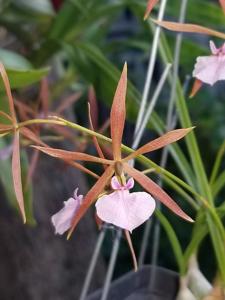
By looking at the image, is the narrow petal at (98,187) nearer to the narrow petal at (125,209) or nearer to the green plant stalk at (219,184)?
the narrow petal at (125,209)

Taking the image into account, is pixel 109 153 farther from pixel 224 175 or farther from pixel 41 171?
pixel 41 171

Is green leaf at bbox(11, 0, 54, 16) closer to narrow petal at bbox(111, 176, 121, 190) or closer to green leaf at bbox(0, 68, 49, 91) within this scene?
green leaf at bbox(0, 68, 49, 91)

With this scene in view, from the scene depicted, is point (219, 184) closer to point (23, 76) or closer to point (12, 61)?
point (23, 76)

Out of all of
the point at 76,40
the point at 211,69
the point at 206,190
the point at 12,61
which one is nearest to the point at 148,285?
the point at 206,190

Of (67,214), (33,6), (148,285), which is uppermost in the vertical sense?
(33,6)

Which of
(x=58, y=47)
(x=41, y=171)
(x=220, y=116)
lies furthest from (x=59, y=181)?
(x=220, y=116)

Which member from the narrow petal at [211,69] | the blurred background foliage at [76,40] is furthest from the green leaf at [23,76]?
the narrow petal at [211,69]
